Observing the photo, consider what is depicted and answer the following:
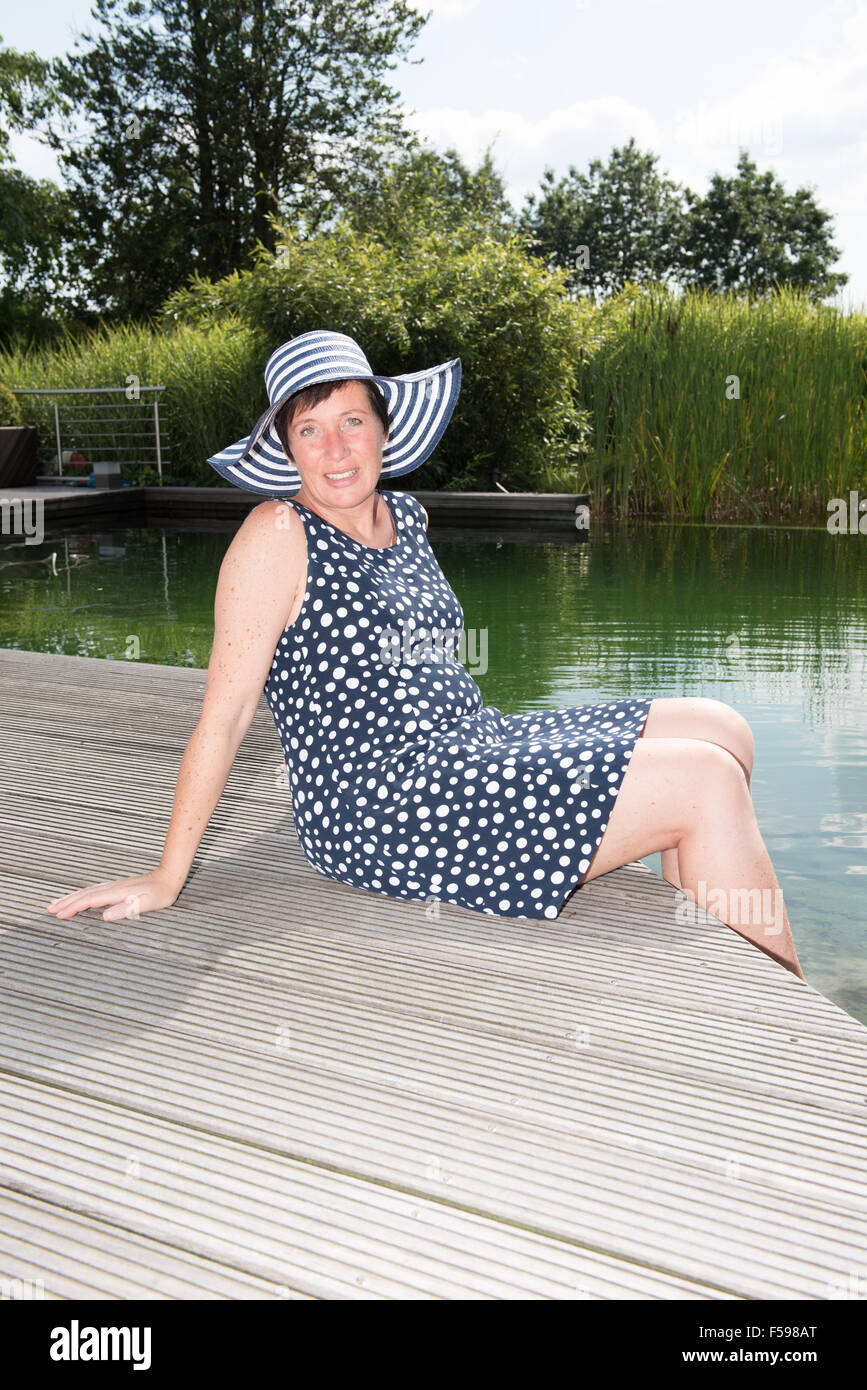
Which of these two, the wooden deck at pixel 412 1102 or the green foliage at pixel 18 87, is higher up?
the green foliage at pixel 18 87

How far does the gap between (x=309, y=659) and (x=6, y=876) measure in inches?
28.7

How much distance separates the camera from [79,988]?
1867 millimetres

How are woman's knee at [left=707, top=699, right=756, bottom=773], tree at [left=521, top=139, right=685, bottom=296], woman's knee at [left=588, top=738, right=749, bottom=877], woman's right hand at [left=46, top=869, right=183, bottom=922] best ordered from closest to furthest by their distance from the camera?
woman's knee at [left=588, top=738, right=749, bottom=877] < woman's right hand at [left=46, top=869, right=183, bottom=922] < woman's knee at [left=707, top=699, right=756, bottom=773] < tree at [left=521, top=139, right=685, bottom=296]

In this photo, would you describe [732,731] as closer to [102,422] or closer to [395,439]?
[395,439]

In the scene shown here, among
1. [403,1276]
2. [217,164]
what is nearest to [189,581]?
[403,1276]

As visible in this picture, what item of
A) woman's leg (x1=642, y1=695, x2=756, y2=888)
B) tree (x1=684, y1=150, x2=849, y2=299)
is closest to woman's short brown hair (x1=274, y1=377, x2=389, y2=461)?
woman's leg (x1=642, y1=695, x2=756, y2=888)

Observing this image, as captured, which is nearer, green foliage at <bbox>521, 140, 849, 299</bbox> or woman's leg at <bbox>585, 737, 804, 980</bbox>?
woman's leg at <bbox>585, 737, 804, 980</bbox>

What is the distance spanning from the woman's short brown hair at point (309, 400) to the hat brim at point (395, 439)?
22mm

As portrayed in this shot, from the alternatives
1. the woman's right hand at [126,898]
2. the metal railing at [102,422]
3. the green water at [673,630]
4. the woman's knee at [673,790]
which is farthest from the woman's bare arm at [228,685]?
the metal railing at [102,422]

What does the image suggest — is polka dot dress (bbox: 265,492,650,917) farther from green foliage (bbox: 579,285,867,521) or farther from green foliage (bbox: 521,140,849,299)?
green foliage (bbox: 521,140,849,299)

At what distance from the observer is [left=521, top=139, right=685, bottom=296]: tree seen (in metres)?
44.1

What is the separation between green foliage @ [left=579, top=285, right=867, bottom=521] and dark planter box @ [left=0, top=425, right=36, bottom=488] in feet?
19.7

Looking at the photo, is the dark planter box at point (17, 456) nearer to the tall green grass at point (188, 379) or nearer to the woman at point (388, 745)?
the tall green grass at point (188, 379)

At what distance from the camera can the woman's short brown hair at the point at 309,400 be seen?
2.16m
